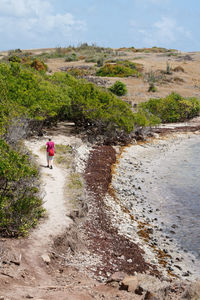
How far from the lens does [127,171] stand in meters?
22.6

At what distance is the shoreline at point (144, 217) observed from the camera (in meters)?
11.8

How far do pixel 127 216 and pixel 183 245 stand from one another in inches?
126

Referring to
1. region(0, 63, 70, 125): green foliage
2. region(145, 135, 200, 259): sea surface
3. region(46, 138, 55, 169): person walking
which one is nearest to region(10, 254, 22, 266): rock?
region(145, 135, 200, 259): sea surface

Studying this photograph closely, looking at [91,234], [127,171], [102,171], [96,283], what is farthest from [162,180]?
[96,283]

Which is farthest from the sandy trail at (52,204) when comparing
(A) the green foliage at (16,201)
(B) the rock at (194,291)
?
(B) the rock at (194,291)

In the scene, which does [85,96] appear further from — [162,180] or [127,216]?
[127,216]

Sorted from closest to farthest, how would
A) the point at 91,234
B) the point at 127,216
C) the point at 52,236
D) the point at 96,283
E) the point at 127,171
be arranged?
the point at 96,283 → the point at 52,236 → the point at 91,234 → the point at 127,216 → the point at 127,171

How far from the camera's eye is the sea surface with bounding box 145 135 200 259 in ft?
46.0

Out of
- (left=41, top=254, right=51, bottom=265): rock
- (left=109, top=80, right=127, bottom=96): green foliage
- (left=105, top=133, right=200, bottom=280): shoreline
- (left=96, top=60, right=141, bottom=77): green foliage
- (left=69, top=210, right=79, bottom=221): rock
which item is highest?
(left=96, top=60, right=141, bottom=77): green foliage

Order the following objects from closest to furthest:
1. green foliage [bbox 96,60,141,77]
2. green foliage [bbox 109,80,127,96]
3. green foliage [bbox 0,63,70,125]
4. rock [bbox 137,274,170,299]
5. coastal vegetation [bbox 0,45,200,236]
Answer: rock [bbox 137,274,170,299]
coastal vegetation [bbox 0,45,200,236]
green foliage [bbox 0,63,70,125]
green foliage [bbox 109,80,127,96]
green foliage [bbox 96,60,141,77]

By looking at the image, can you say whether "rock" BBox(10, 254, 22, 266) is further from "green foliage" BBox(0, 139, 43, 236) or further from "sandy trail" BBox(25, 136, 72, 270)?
"green foliage" BBox(0, 139, 43, 236)

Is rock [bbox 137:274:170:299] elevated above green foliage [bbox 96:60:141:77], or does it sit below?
below

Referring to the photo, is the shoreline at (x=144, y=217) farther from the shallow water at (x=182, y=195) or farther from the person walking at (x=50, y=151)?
the person walking at (x=50, y=151)

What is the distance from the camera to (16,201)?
11.2 metres
